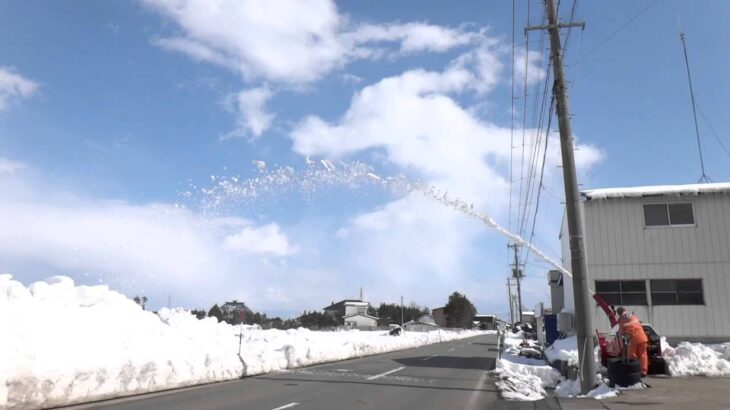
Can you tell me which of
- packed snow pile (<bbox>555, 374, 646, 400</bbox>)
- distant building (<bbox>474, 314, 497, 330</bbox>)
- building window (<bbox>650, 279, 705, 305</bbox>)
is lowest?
distant building (<bbox>474, 314, 497, 330</bbox>)

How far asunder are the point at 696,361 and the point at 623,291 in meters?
5.07

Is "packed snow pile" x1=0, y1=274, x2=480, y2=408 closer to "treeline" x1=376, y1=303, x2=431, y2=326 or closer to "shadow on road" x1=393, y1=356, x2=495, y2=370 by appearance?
"shadow on road" x1=393, y1=356, x2=495, y2=370

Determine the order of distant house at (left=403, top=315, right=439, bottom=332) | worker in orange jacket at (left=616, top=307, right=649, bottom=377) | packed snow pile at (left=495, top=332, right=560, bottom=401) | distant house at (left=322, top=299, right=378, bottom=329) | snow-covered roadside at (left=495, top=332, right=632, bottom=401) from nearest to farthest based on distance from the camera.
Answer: snow-covered roadside at (left=495, top=332, right=632, bottom=401), packed snow pile at (left=495, top=332, right=560, bottom=401), worker in orange jacket at (left=616, top=307, right=649, bottom=377), distant house at (left=403, top=315, right=439, bottom=332), distant house at (left=322, top=299, right=378, bottom=329)

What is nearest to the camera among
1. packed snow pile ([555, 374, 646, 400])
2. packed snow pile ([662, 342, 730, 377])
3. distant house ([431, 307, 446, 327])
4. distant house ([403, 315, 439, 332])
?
packed snow pile ([555, 374, 646, 400])

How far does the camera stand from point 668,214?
68.5 ft

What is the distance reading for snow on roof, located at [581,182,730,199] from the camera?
2039cm

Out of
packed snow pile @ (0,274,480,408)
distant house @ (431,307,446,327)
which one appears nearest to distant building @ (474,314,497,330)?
distant house @ (431,307,446,327)

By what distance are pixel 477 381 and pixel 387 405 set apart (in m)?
6.82

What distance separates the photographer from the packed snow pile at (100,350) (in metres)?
11.2

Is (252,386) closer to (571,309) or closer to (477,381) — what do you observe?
(477,381)

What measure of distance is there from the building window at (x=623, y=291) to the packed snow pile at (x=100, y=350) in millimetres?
12148

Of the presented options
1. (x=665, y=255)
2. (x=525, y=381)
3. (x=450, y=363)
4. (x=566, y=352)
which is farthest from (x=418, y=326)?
(x=525, y=381)

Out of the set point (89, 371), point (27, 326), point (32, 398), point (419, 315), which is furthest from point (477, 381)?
point (419, 315)

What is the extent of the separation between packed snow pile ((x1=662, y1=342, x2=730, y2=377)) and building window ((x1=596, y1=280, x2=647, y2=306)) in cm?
381
